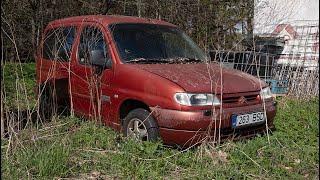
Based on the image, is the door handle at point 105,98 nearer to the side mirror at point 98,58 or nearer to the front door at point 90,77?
the front door at point 90,77

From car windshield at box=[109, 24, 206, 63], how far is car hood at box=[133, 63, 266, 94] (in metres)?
0.28

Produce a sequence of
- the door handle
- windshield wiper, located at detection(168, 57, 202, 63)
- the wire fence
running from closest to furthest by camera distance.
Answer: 1. the door handle
2. windshield wiper, located at detection(168, 57, 202, 63)
3. the wire fence

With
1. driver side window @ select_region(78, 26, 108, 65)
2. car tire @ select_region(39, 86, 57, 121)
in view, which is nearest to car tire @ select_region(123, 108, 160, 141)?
driver side window @ select_region(78, 26, 108, 65)

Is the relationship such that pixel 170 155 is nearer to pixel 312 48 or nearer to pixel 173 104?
pixel 173 104

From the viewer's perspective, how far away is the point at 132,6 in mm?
11312

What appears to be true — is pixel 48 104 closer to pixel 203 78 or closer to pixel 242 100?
pixel 203 78

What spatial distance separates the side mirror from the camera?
550cm

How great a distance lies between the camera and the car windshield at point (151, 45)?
218 inches

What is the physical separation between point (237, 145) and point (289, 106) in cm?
282

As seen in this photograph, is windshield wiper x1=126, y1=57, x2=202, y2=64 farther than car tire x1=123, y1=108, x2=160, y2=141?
Yes

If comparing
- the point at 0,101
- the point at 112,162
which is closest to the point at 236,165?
the point at 112,162

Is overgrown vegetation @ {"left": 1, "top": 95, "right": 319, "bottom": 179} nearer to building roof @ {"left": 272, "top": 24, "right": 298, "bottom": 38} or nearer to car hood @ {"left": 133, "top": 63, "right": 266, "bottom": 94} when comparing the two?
car hood @ {"left": 133, "top": 63, "right": 266, "bottom": 94}

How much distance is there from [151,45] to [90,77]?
34.7 inches

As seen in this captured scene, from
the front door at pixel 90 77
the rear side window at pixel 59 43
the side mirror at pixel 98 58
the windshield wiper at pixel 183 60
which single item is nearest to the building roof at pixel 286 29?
the windshield wiper at pixel 183 60
